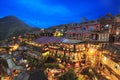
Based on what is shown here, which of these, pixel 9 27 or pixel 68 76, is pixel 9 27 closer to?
pixel 9 27

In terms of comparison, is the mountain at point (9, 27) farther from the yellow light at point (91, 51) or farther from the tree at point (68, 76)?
the tree at point (68, 76)

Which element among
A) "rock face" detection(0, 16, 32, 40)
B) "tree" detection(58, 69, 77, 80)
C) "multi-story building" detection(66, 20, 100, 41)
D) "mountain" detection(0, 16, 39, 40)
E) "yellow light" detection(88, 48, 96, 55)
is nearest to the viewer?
"tree" detection(58, 69, 77, 80)

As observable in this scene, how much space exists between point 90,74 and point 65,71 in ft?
16.4

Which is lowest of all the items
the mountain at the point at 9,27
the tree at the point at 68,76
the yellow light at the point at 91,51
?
the tree at the point at 68,76

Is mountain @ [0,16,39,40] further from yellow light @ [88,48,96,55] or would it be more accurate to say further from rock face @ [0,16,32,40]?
yellow light @ [88,48,96,55]

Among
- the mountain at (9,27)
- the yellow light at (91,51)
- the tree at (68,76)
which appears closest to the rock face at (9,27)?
the mountain at (9,27)

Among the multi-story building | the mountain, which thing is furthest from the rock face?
the multi-story building

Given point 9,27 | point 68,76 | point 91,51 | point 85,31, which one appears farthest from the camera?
point 9,27

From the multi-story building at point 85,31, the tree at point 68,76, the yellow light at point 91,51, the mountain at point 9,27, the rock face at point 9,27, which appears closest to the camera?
the tree at point 68,76

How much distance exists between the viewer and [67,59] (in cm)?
3275

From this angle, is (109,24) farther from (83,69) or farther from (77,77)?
(77,77)

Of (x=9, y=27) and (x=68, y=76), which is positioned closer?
(x=68, y=76)

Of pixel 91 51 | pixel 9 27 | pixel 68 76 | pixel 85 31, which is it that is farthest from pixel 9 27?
pixel 68 76

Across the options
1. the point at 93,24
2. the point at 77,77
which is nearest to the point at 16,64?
the point at 77,77
